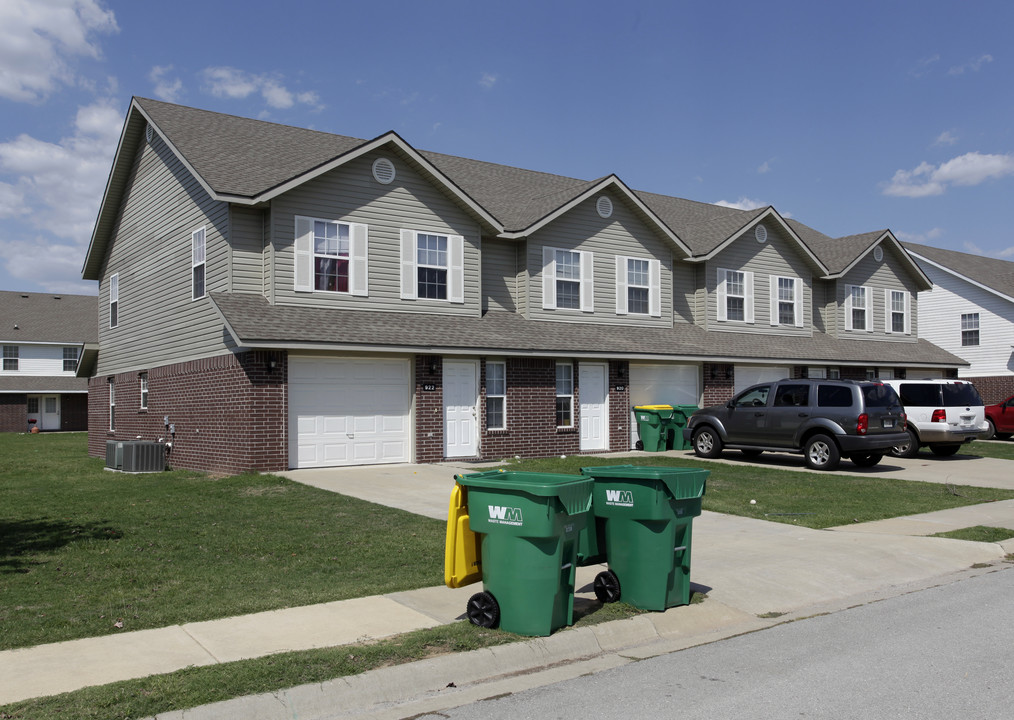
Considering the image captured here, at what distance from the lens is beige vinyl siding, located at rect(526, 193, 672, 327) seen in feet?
72.4

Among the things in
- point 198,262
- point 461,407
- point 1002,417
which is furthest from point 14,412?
point 1002,417

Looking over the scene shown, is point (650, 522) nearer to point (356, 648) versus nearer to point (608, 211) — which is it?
point (356, 648)

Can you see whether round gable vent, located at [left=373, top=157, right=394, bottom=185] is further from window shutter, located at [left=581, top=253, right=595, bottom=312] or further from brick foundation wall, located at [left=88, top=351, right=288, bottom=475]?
window shutter, located at [left=581, top=253, right=595, bottom=312]

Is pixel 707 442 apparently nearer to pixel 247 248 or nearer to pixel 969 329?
pixel 247 248

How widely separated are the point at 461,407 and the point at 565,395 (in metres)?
3.11

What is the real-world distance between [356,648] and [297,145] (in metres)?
16.9

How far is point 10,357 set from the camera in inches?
1861

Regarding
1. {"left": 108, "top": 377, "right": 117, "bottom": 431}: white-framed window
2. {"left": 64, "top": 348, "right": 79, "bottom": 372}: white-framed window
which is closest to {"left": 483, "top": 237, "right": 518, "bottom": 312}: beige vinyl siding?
{"left": 108, "top": 377, "right": 117, "bottom": 431}: white-framed window

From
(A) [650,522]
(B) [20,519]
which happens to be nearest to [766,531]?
(A) [650,522]

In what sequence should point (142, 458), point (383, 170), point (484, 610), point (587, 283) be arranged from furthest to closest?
1. point (587, 283)
2. point (142, 458)
3. point (383, 170)
4. point (484, 610)

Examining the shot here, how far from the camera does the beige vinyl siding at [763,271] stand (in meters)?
26.0

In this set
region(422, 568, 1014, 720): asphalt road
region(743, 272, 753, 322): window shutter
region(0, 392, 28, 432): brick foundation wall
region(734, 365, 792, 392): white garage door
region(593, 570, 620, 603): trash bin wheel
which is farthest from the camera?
region(0, 392, 28, 432): brick foundation wall

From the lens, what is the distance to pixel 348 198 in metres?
18.7

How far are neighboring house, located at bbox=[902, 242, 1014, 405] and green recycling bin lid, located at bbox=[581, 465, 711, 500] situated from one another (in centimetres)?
3258
